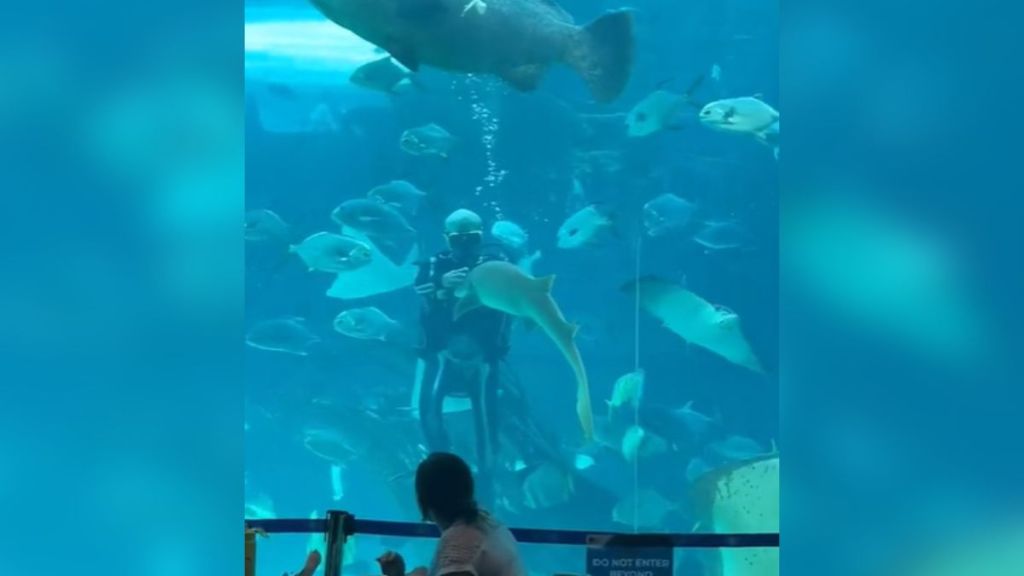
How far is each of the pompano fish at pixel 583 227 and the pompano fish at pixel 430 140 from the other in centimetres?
67

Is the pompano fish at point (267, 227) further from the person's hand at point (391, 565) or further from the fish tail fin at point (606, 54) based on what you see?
the person's hand at point (391, 565)

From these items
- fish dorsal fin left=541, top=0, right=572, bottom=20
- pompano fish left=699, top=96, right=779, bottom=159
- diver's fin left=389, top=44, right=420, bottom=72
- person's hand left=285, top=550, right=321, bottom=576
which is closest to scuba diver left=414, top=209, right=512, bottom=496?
diver's fin left=389, top=44, right=420, bottom=72

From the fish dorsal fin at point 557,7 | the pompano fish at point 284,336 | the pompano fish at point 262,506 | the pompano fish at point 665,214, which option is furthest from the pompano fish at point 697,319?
the pompano fish at point 262,506

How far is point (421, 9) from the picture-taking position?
3.71 m

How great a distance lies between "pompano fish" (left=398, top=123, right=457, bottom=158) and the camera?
4.39 m

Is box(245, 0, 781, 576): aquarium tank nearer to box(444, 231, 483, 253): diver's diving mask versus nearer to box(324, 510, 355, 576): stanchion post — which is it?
box(444, 231, 483, 253): diver's diving mask

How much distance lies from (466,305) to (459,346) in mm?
225

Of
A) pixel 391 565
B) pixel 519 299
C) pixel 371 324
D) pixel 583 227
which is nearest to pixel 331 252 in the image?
pixel 371 324

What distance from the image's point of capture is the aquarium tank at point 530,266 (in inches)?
168

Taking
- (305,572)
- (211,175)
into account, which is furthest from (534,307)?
(211,175)

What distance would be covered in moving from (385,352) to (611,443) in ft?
3.96

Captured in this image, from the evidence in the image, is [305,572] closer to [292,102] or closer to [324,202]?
[324,202]

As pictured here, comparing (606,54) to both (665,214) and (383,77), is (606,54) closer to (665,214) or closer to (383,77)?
(665,214)

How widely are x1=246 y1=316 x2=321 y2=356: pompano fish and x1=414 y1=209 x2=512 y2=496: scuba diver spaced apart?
62 centimetres
